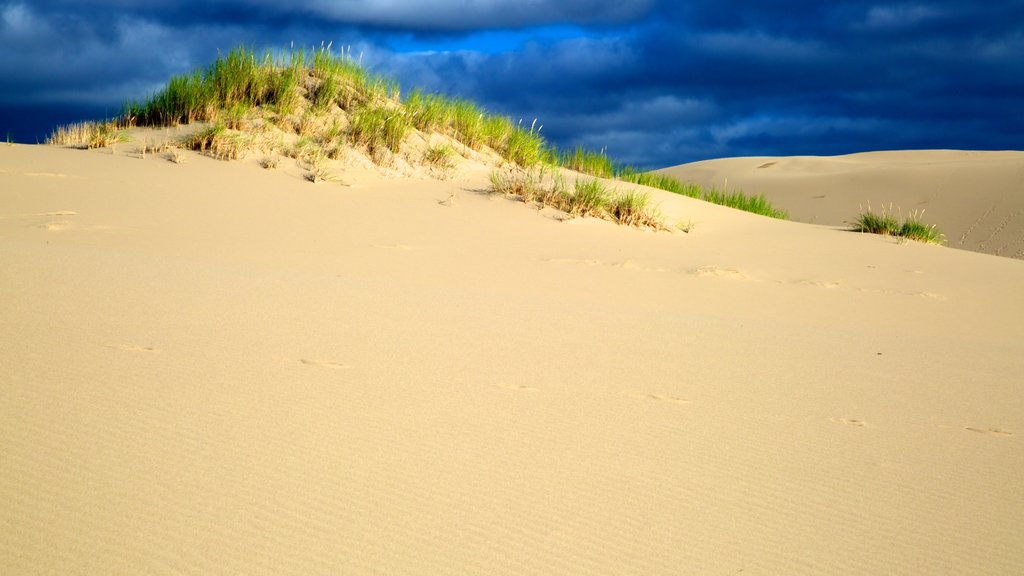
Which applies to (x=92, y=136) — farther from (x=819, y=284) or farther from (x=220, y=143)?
(x=819, y=284)

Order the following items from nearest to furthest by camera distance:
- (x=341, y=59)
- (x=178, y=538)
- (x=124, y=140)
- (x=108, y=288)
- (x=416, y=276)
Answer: (x=178, y=538)
(x=108, y=288)
(x=416, y=276)
(x=124, y=140)
(x=341, y=59)

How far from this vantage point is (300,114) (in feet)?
31.4

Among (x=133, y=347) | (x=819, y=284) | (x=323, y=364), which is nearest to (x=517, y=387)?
(x=323, y=364)

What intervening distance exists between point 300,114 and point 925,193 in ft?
53.9

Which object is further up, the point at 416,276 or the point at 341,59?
the point at 341,59

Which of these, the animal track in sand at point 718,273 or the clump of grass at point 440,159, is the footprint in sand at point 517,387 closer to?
the animal track in sand at point 718,273

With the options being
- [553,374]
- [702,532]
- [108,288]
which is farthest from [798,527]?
[108,288]

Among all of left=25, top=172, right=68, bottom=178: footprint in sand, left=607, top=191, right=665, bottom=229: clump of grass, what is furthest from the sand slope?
left=25, top=172, right=68, bottom=178: footprint in sand

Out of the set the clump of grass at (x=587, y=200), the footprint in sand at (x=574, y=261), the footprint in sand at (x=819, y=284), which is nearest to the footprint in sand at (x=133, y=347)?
the footprint in sand at (x=574, y=261)

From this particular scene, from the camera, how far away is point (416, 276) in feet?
19.3

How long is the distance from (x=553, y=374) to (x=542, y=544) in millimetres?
1448

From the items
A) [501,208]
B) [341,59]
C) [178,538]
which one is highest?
Answer: [341,59]

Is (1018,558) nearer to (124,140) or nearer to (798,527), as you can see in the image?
(798,527)

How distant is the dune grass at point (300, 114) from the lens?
29.8 feet
